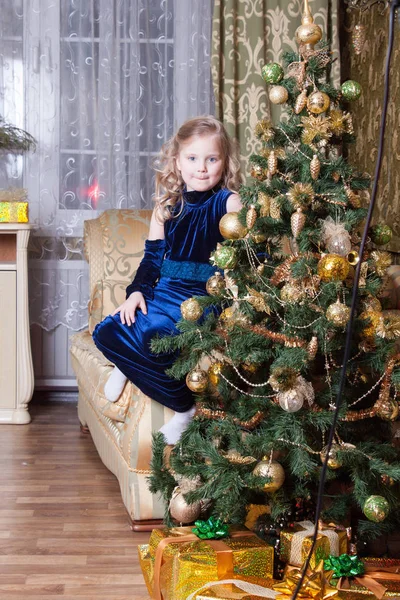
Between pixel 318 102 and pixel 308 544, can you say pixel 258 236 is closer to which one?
pixel 318 102

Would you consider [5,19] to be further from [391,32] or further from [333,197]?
[391,32]

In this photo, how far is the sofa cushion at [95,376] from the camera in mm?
2508

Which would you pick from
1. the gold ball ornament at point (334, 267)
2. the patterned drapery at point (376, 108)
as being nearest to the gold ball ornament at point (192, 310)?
the gold ball ornament at point (334, 267)

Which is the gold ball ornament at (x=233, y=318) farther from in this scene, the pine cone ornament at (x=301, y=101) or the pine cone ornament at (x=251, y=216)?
the pine cone ornament at (x=301, y=101)

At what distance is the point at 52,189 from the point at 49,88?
520 millimetres

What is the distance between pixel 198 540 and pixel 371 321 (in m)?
0.64

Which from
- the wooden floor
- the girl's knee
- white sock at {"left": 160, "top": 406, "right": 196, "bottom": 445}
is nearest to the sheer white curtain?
the wooden floor

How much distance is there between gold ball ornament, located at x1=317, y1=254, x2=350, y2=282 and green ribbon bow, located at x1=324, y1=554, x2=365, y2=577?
60 cm

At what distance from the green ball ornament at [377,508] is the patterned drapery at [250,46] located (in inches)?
95.2

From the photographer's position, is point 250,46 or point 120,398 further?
point 250,46

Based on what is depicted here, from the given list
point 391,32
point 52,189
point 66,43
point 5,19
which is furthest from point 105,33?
point 391,32

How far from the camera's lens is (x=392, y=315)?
6.23 feet

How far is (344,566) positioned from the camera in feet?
5.50

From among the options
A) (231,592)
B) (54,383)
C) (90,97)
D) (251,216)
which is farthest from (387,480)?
(90,97)
